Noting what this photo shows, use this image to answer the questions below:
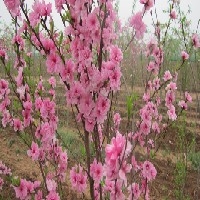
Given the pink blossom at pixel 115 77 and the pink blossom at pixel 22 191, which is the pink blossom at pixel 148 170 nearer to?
the pink blossom at pixel 22 191

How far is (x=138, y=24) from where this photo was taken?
2309mm

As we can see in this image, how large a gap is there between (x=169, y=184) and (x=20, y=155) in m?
3.01

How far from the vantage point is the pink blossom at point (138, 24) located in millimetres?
2301

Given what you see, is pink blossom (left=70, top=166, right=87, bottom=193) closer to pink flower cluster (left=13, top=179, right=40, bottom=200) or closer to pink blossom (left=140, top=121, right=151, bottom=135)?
pink flower cluster (left=13, top=179, right=40, bottom=200)

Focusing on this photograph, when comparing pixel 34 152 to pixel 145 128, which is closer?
pixel 34 152

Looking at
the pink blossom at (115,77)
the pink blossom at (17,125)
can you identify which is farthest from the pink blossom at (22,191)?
the pink blossom at (115,77)

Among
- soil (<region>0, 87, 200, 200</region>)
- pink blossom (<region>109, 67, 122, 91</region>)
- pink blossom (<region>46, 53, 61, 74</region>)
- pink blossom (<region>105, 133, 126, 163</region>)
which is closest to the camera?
pink blossom (<region>105, 133, 126, 163</region>)

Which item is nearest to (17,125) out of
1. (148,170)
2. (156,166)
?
(148,170)

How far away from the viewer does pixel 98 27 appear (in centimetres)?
191

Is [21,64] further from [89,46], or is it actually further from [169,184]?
[169,184]

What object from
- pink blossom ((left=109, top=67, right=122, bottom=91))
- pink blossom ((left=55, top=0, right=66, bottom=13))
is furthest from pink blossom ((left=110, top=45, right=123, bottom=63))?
pink blossom ((left=55, top=0, right=66, bottom=13))

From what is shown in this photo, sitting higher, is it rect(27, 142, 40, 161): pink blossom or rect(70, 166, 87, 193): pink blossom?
rect(27, 142, 40, 161): pink blossom

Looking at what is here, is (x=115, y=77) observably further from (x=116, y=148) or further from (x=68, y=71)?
(x=116, y=148)

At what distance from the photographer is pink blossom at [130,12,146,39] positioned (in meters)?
2.30
